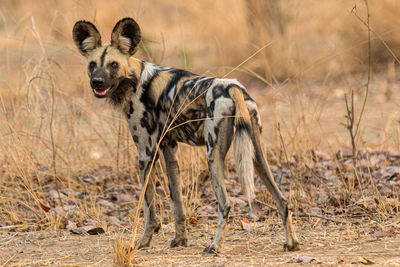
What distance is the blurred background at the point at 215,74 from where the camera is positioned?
5555 millimetres

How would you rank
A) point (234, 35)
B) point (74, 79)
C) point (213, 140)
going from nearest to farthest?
1. point (213, 140)
2. point (74, 79)
3. point (234, 35)

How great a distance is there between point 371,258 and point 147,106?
1615 mm

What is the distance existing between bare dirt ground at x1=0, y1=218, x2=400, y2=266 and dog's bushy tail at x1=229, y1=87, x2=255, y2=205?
420mm

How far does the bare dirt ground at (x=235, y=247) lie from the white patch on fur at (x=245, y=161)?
15.9 inches

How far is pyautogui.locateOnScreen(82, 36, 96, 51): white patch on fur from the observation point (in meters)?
3.85

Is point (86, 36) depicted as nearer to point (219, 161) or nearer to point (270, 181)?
point (219, 161)

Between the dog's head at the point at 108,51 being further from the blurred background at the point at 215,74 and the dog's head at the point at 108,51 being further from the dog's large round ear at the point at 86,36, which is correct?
the blurred background at the point at 215,74

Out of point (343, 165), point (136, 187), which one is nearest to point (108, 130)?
point (136, 187)

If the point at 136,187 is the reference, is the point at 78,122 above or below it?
above

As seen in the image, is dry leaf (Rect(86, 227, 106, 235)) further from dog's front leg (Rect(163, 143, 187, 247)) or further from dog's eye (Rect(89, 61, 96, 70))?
dog's eye (Rect(89, 61, 96, 70))

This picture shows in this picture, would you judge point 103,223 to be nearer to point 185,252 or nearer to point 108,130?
point 185,252

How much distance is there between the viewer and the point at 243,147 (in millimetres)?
3268

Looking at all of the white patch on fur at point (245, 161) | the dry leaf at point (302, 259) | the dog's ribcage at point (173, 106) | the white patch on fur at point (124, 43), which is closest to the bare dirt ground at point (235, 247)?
the dry leaf at point (302, 259)

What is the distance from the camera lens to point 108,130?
20.6ft
